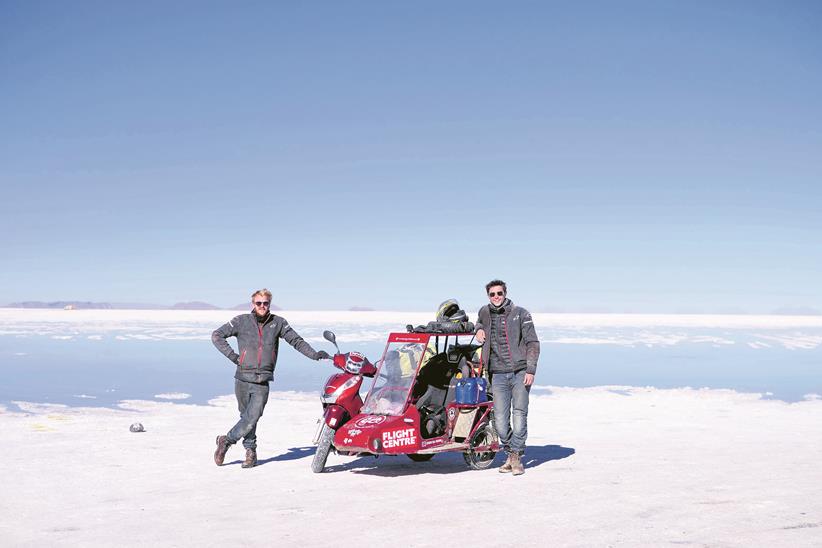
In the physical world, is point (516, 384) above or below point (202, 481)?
above

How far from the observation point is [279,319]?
9.35 m

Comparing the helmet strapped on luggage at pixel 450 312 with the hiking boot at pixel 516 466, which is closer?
the hiking boot at pixel 516 466

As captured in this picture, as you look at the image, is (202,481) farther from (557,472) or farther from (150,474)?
(557,472)

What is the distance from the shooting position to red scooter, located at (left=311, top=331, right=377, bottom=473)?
340 inches

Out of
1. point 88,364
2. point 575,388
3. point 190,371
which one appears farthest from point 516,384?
point 88,364

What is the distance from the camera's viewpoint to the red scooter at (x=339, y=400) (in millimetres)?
8625

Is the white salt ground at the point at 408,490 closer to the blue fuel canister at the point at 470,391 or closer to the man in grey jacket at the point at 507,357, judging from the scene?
the man in grey jacket at the point at 507,357

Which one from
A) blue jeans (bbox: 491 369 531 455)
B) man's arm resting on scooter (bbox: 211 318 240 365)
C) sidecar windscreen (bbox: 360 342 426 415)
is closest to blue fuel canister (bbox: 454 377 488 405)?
blue jeans (bbox: 491 369 531 455)

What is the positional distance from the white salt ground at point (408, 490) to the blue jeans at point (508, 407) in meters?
0.38

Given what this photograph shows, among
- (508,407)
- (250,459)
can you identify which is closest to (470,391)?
(508,407)

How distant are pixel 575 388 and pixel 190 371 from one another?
10386 millimetres

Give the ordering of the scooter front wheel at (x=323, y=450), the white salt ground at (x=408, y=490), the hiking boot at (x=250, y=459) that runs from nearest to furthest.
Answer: the white salt ground at (x=408, y=490), the scooter front wheel at (x=323, y=450), the hiking boot at (x=250, y=459)

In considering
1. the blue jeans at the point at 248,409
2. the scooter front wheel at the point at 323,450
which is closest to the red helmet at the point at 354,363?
the scooter front wheel at the point at 323,450

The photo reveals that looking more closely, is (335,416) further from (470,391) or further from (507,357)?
(507,357)
